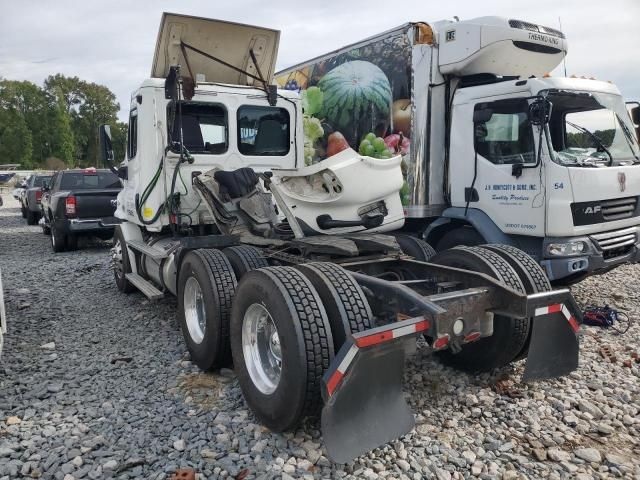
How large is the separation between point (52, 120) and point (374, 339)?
73.6 metres

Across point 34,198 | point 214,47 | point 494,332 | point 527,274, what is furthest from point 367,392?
point 34,198

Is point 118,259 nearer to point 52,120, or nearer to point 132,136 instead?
point 132,136

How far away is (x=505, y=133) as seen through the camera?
20.7 feet

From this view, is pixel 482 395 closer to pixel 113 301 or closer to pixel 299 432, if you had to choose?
pixel 299 432

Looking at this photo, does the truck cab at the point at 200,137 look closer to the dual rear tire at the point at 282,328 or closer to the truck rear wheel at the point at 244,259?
the truck rear wheel at the point at 244,259

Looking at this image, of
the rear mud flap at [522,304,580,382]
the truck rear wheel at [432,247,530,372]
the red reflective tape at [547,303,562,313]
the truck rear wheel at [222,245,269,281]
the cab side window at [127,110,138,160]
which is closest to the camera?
the red reflective tape at [547,303,562,313]

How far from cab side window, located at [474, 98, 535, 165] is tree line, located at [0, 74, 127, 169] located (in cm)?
5275

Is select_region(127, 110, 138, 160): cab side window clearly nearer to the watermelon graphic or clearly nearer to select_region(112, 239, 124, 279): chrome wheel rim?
select_region(112, 239, 124, 279): chrome wheel rim

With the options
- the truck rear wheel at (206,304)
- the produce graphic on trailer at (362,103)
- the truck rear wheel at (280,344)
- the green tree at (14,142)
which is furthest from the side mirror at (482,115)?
the green tree at (14,142)

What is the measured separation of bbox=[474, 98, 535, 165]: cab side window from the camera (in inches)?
238

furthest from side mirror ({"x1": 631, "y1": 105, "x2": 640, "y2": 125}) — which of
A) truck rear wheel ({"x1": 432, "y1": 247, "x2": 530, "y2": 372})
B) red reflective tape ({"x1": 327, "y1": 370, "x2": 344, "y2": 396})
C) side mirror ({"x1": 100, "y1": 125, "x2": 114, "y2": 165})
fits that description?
side mirror ({"x1": 100, "y1": 125, "x2": 114, "y2": 165})

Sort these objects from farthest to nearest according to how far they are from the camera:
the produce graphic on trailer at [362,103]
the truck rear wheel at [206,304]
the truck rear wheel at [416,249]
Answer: the produce graphic on trailer at [362,103] → the truck rear wheel at [416,249] → the truck rear wheel at [206,304]

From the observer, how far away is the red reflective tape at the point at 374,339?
9.16 feet

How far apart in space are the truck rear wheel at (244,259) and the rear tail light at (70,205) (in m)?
7.56
